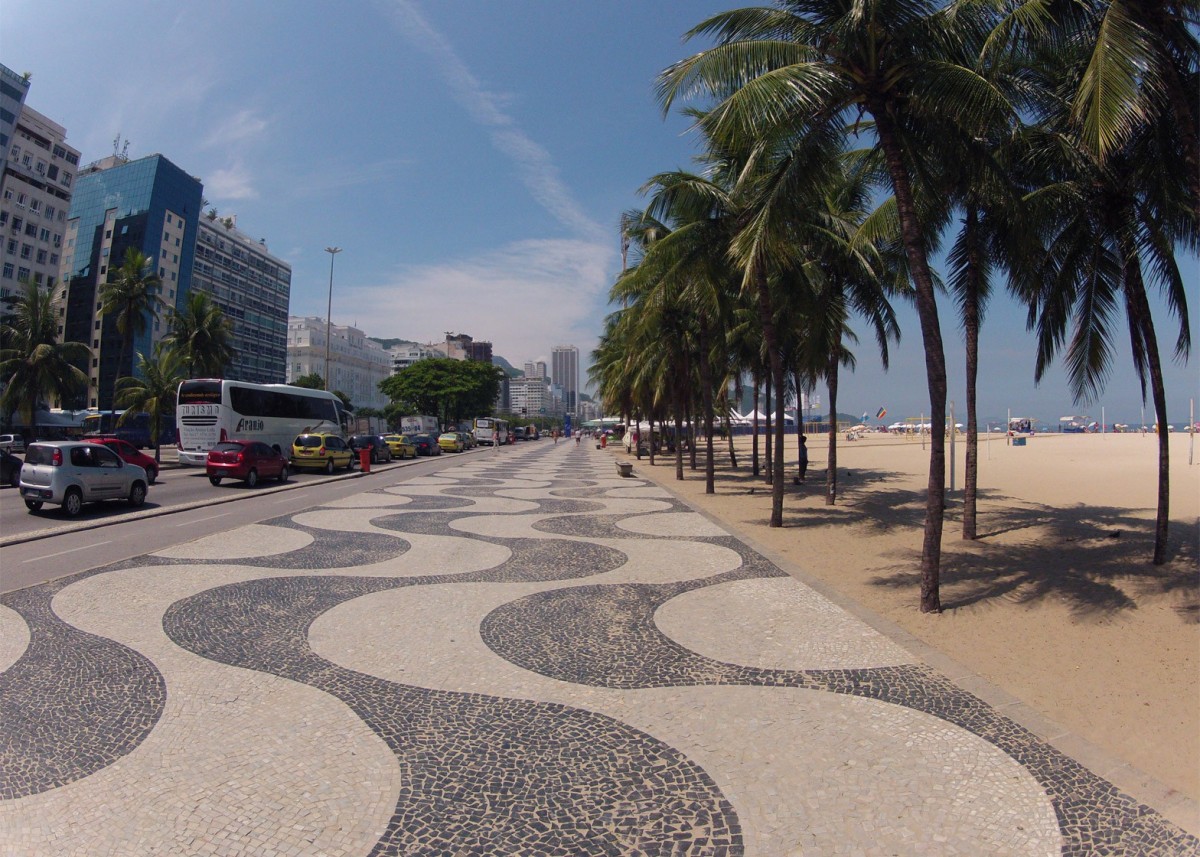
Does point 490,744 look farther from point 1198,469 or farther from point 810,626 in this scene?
point 1198,469

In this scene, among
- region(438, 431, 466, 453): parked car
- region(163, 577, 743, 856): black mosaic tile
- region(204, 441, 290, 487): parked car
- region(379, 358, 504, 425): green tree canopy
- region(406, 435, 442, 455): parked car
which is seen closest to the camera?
region(163, 577, 743, 856): black mosaic tile

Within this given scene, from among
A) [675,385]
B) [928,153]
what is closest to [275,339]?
[675,385]

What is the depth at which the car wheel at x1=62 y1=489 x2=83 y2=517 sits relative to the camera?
13586 mm

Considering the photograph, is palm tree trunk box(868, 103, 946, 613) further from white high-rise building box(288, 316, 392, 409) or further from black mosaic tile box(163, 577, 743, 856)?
white high-rise building box(288, 316, 392, 409)

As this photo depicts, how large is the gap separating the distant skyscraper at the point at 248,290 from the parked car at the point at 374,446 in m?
60.3

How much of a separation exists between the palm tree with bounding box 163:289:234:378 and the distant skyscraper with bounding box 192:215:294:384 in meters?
52.4

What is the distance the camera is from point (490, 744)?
3949mm

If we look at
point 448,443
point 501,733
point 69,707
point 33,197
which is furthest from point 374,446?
point 33,197

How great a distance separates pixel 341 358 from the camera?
125 metres

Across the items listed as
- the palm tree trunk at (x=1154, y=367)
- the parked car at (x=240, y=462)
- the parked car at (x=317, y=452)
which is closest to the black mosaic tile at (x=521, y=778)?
the palm tree trunk at (x=1154, y=367)

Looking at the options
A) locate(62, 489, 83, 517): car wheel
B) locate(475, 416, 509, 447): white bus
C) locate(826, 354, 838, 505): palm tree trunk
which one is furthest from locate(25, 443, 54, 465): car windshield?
locate(475, 416, 509, 447): white bus

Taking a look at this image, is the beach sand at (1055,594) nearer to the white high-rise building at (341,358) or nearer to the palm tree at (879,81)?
the palm tree at (879,81)

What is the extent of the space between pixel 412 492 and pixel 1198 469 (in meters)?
29.6

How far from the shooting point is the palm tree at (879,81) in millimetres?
6734
